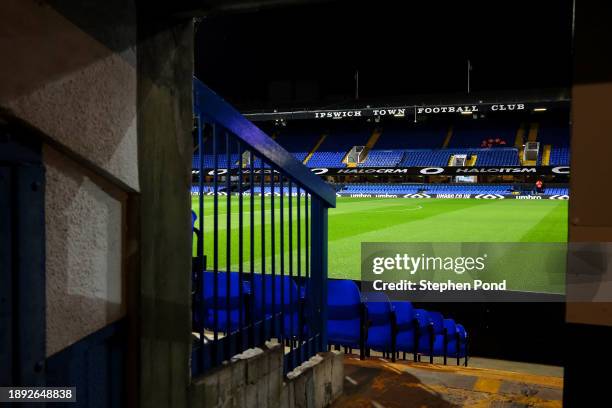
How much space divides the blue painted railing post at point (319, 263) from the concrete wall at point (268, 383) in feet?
0.66

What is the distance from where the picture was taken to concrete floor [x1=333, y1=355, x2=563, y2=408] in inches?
114

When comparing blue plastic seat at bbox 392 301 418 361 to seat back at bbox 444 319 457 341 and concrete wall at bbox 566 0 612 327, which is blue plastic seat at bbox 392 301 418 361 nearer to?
seat back at bbox 444 319 457 341

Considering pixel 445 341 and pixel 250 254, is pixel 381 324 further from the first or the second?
pixel 250 254

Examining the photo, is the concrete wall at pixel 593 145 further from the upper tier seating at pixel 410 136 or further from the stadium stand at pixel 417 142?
the upper tier seating at pixel 410 136

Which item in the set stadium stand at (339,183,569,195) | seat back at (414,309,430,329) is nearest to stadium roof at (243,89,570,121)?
stadium stand at (339,183,569,195)

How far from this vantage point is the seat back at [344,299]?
4.10m

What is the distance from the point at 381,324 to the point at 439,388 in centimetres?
145

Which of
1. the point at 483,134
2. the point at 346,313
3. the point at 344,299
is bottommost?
the point at 346,313

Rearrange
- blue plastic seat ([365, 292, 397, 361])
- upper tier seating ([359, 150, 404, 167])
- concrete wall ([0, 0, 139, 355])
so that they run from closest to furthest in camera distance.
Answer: concrete wall ([0, 0, 139, 355])
blue plastic seat ([365, 292, 397, 361])
upper tier seating ([359, 150, 404, 167])

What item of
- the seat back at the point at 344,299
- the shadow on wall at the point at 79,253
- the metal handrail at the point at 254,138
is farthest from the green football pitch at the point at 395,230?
the shadow on wall at the point at 79,253

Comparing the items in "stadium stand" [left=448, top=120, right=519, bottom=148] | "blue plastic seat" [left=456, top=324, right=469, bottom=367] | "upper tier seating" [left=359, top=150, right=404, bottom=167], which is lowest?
"blue plastic seat" [left=456, top=324, right=469, bottom=367]

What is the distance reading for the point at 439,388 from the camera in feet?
10.2

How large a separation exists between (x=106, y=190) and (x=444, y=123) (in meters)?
34.7

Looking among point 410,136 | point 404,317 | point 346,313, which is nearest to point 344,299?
point 346,313
